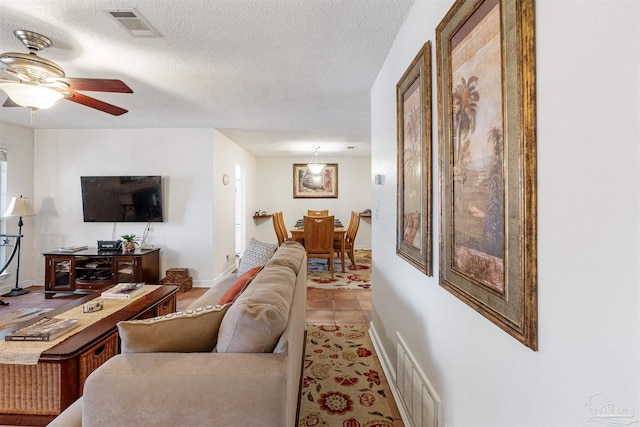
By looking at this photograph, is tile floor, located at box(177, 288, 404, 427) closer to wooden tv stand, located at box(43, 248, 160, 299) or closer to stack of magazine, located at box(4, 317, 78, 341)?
wooden tv stand, located at box(43, 248, 160, 299)

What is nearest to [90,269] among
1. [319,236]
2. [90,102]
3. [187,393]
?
[90,102]

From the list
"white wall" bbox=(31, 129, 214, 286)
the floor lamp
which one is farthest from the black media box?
the floor lamp

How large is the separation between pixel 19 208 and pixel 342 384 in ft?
15.2

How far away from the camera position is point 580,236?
24.4 inches

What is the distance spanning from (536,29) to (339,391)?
205 centimetres

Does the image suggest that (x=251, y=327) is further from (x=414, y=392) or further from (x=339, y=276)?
(x=339, y=276)

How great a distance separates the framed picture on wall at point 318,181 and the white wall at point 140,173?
10.7 ft

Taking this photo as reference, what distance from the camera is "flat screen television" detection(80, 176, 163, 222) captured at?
4.40m

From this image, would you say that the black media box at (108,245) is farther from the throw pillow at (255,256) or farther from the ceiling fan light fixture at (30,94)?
the ceiling fan light fixture at (30,94)

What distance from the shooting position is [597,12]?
1.90 ft

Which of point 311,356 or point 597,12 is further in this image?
point 311,356

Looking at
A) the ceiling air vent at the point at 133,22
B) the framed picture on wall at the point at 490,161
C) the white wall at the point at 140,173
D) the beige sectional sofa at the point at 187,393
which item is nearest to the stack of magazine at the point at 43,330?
the beige sectional sofa at the point at 187,393

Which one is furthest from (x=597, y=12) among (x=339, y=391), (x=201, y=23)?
(x=339, y=391)

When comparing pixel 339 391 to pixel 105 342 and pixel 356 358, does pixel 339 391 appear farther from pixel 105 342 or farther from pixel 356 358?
pixel 105 342
